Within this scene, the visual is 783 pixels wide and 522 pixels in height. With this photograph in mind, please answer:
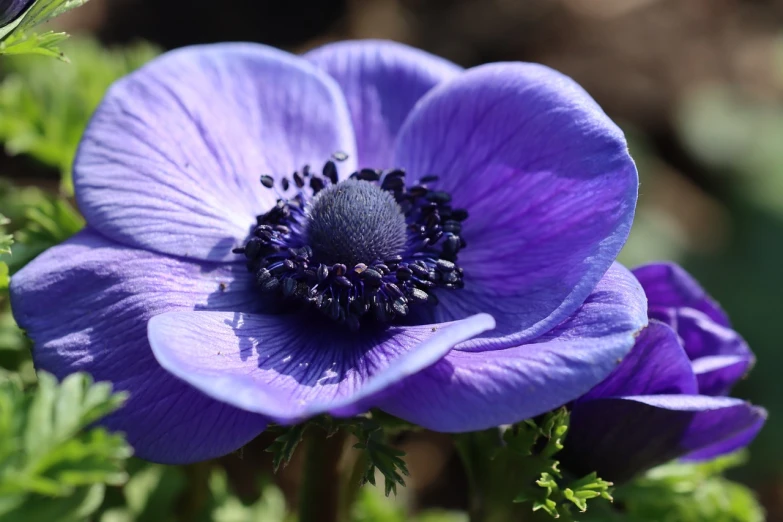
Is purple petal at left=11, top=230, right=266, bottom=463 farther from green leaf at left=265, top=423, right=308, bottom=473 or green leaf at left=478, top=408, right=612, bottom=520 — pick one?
green leaf at left=478, top=408, right=612, bottom=520

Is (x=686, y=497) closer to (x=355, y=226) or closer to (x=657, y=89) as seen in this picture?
(x=355, y=226)

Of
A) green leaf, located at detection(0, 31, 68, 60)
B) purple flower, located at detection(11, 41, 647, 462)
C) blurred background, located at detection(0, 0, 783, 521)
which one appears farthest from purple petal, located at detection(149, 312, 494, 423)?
blurred background, located at detection(0, 0, 783, 521)

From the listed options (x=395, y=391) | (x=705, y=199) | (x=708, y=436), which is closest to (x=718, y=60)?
(x=705, y=199)

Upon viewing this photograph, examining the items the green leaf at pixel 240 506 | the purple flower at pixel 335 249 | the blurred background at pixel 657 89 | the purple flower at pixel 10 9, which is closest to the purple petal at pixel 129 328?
the purple flower at pixel 335 249

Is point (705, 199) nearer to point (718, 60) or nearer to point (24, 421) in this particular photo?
point (718, 60)

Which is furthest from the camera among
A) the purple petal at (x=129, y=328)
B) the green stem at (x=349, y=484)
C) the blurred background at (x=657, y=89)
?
the blurred background at (x=657, y=89)

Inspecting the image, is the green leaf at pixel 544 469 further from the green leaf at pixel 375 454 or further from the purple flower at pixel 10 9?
the purple flower at pixel 10 9
